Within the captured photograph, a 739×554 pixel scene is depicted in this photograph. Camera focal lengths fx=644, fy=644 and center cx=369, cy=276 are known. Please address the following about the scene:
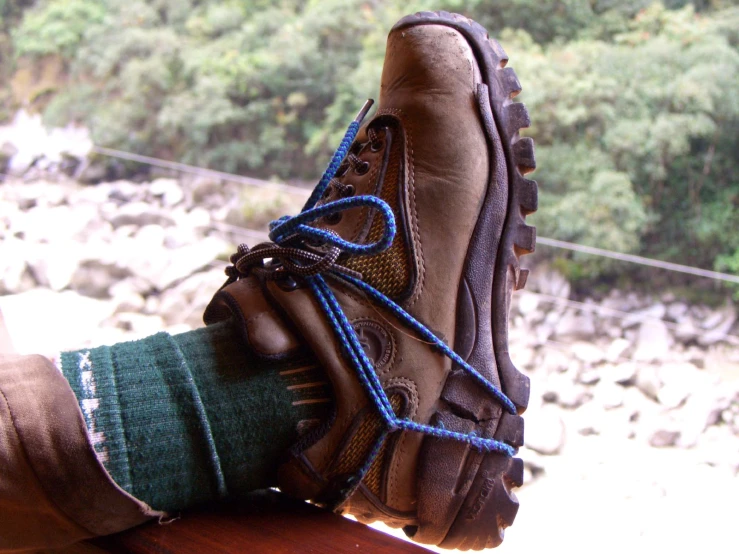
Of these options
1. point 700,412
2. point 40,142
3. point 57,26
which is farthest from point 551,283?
point 57,26

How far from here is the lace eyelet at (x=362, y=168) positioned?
0.64m

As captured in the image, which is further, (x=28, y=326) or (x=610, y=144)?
(x=610, y=144)

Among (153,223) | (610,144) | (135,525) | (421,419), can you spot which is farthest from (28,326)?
(610,144)

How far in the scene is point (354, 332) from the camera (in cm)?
55

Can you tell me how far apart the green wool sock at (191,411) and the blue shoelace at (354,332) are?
0.04 metres

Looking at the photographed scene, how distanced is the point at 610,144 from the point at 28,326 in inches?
51.9

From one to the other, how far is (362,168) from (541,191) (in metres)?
0.95

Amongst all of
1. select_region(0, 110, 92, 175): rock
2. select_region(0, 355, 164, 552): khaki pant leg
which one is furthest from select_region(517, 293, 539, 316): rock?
select_region(0, 110, 92, 175): rock

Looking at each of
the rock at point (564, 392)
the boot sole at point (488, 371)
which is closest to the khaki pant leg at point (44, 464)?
the boot sole at point (488, 371)

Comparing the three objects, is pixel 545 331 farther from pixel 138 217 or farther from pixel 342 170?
pixel 138 217

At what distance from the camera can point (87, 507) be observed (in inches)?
19.8

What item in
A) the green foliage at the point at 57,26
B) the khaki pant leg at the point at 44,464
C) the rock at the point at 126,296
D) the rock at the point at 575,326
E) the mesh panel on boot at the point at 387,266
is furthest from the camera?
the green foliage at the point at 57,26

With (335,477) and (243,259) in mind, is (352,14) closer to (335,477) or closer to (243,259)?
(243,259)

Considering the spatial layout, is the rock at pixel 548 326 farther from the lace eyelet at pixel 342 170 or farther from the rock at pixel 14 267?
the rock at pixel 14 267
